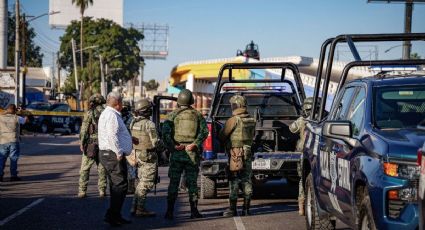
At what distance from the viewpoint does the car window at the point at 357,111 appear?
7.51 metres

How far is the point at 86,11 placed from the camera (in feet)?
327

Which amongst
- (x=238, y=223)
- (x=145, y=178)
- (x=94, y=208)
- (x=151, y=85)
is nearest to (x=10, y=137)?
(x=94, y=208)

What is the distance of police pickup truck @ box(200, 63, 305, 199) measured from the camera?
12875mm

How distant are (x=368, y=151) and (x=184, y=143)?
16.1ft

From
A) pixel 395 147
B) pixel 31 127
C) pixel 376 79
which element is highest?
pixel 376 79

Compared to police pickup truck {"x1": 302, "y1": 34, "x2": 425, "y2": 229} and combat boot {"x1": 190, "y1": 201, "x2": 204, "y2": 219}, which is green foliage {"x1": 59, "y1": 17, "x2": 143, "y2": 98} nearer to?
combat boot {"x1": 190, "y1": 201, "x2": 204, "y2": 219}

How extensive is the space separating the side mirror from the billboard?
90.8m

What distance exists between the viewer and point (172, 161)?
11273 millimetres

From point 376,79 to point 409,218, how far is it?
2.25 m

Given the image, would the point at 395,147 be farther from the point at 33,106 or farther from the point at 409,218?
the point at 33,106

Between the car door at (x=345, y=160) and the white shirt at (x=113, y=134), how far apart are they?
3112mm

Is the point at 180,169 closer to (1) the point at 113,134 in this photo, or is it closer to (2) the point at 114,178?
(2) the point at 114,178

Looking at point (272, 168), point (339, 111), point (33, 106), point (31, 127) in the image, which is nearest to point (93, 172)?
point (272, 168)

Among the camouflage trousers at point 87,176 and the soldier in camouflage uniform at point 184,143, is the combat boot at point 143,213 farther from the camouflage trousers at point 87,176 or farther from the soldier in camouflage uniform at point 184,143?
the camouflage trousers at point 87,176
